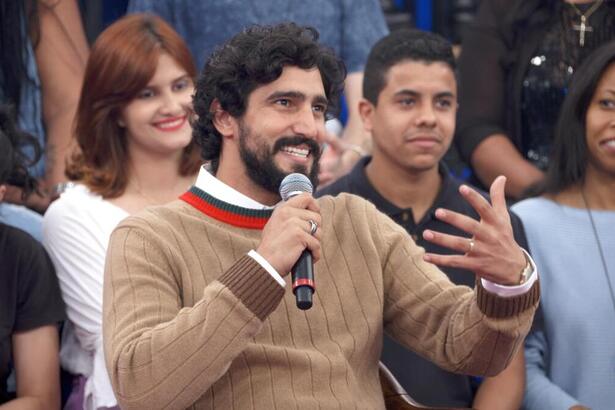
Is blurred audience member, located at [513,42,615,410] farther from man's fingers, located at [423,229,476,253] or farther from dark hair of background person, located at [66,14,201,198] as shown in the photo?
dark hair of background person, located at [66,14,201,198]

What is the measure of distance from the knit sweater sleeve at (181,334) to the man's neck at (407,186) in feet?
4.87

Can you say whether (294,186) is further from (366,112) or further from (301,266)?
(366,112)

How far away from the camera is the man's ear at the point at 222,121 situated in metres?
3.18

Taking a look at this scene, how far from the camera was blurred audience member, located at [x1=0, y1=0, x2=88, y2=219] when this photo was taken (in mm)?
4277

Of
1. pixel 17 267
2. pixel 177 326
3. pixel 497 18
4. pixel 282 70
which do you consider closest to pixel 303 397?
pixel 177 326

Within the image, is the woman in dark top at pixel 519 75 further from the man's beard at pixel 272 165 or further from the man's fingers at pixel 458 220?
the man's fingers at pixel 458 220

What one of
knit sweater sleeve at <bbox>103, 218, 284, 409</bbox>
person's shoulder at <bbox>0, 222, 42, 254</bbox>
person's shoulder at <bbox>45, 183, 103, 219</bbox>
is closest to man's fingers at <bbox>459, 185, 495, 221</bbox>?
knit sweater sleeve at <bbox>103, 218, 284, 409</bbox>

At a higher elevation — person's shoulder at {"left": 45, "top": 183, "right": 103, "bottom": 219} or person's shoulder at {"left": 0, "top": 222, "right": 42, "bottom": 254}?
person's shoulder at {"left": 0, "top": 222, "right": 42, "bottom": 254}

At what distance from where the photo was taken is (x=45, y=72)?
445cm

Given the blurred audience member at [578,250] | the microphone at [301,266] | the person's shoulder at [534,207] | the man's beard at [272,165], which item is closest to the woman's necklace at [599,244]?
the blurred audience member at [578,250]

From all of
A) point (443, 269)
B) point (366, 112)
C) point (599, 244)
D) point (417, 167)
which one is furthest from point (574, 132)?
point (366, 112)

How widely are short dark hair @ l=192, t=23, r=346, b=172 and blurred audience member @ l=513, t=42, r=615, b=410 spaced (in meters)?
1.12

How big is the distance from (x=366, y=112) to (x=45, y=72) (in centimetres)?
120

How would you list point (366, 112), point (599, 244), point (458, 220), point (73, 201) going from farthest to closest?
point (366, 112), point (599, 244), point (73, 201), point (458, 220)
